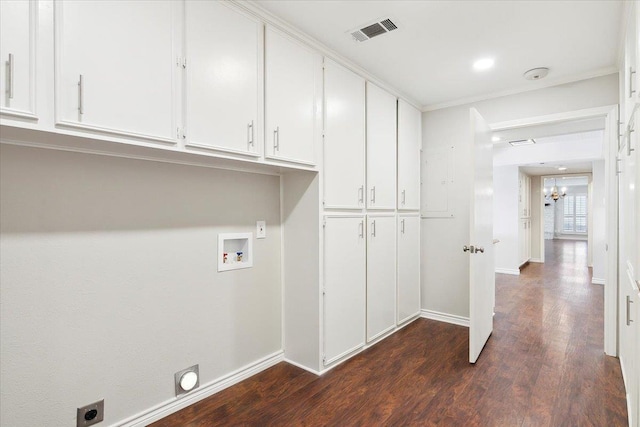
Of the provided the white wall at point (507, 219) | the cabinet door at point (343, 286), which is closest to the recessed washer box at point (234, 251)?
the cabinet door at point (343, 286)

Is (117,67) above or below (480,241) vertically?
above

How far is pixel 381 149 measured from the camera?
10.3 ft

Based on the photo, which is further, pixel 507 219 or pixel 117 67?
pixel 507 219

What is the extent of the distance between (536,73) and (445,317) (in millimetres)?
2586

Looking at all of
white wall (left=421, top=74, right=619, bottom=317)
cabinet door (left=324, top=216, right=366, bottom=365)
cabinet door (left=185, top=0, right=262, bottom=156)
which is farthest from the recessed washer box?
white wall (left=421, top=74, right=619, bottom=317)

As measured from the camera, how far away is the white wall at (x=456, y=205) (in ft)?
10.8

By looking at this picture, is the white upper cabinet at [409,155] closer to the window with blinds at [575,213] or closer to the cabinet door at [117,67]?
the cabinet door at [117,67]

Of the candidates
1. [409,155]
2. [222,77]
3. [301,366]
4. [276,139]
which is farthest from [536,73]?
[301,366]

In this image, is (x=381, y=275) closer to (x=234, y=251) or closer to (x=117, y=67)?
(x=234, y=251)

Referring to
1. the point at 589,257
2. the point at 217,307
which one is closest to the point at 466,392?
the point at 217,307

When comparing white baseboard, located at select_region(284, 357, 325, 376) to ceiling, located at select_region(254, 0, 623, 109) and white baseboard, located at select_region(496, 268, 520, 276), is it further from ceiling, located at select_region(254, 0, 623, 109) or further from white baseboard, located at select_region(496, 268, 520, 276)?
white baseboard, located at select_region(496, 268, 520, 276)

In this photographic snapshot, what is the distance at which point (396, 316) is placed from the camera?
3.39m

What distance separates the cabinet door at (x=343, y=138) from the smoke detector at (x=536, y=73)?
4.90ft

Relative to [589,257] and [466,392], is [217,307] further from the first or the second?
[589,257]
